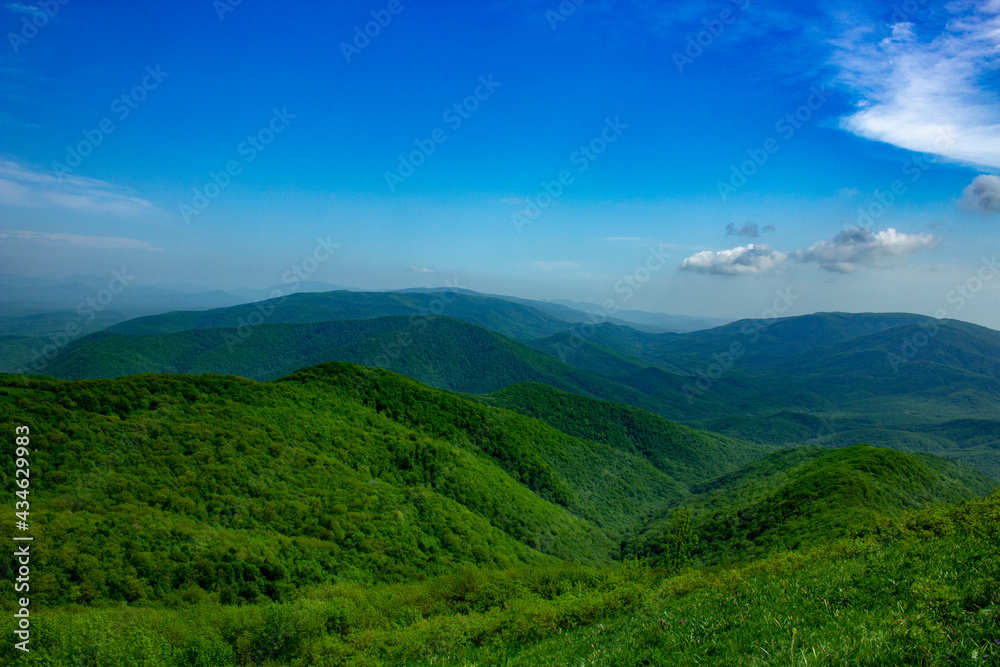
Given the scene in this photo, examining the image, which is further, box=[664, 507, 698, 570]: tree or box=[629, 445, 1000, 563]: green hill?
box=[664, 507, 698, 570]: tree

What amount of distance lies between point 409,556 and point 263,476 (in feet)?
61.8

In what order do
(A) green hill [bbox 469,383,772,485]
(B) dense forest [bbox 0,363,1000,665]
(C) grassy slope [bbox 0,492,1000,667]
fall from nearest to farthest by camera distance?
(C) grassy slope [bbox 0,492,1000,667], (B) dense forest [bbox 0,363,1000,665], (A) green hill [bbox 469,383,772,485]

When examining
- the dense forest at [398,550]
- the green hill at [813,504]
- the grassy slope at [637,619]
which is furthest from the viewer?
the green hill at [813,504]

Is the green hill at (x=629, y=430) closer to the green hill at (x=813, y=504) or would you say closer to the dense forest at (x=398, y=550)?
the dense forest at (x=398, y=550)

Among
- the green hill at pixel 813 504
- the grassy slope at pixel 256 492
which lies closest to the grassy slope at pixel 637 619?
the grassy slope at pixel 256 492

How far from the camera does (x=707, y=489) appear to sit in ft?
393

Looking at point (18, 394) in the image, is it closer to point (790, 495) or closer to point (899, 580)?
point (899, 580)

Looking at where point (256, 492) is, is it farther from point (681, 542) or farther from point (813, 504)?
point (813, 504)

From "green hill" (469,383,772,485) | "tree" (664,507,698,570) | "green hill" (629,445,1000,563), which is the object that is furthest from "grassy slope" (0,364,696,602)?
"green hill" (469,383,772,485)

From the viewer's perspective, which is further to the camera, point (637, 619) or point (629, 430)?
point (629, 430)

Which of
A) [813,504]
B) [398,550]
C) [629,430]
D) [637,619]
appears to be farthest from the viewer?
[629,430]

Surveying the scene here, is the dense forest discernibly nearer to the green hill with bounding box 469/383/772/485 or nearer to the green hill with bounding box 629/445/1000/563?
the green hill with bounding box 629/445/1000/563

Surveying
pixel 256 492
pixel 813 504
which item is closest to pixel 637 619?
pixel 256 492

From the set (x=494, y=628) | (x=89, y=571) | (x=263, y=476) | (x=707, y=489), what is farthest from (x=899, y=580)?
(x=707, y=489)
